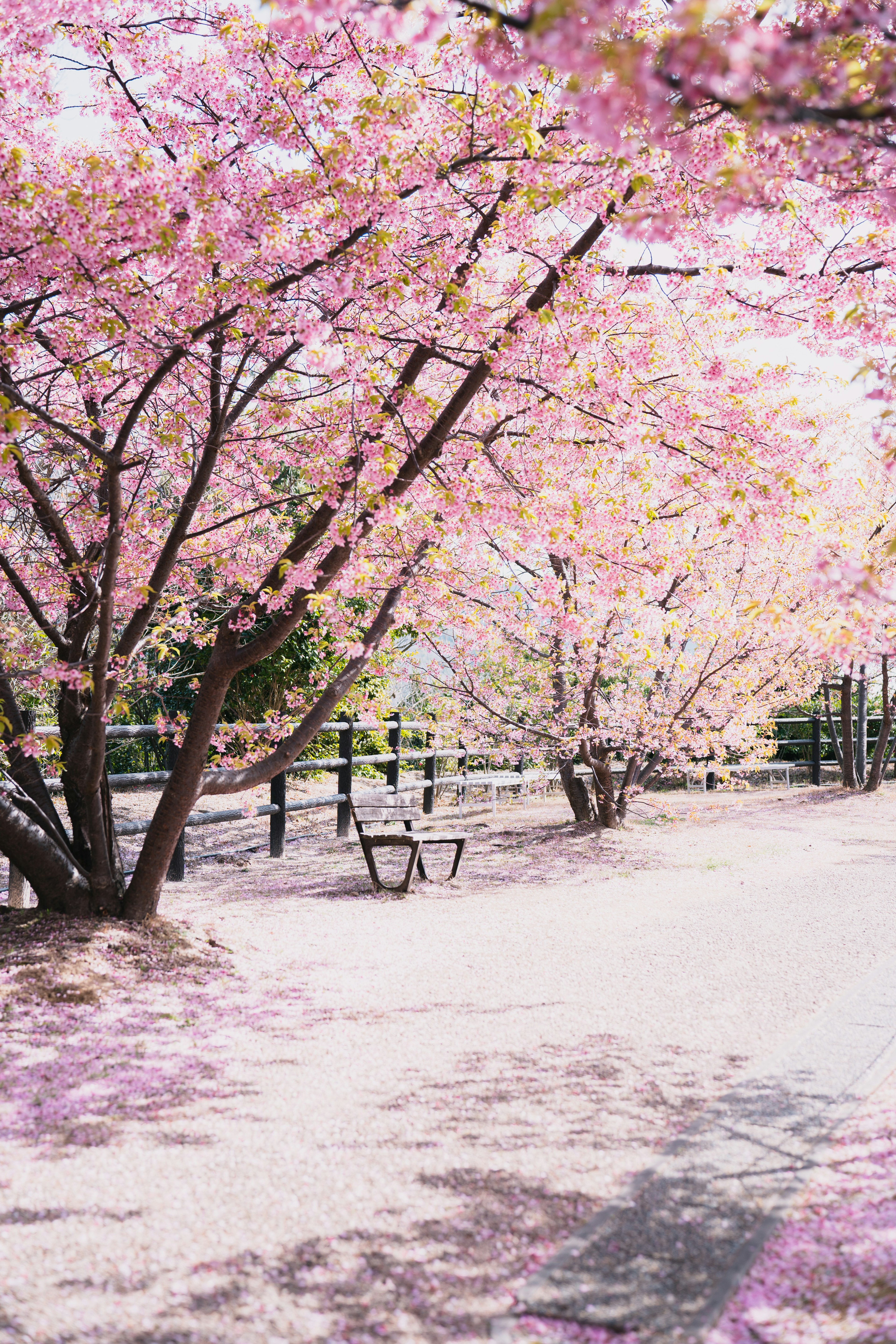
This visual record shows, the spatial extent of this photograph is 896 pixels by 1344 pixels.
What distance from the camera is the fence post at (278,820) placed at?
10.8 metres

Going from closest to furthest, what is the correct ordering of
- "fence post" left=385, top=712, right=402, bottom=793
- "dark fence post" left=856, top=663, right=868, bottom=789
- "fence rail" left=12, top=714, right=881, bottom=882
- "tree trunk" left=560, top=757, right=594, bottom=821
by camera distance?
1. "fence rail" left=12, top=714, right=881, bottom=882
2. "tree trunk" left=560, top=757, right=594, bottom=821
3. "fence post" left=385, top=712, right=402, bottom=793
4. "dark fence post" left=856, top=663, right=868, bottom=789

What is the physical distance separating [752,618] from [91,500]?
451 centimetres

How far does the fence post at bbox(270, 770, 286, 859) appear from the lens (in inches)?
425

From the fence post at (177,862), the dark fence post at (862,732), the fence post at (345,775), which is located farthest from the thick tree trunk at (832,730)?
the fence post at (177,862)

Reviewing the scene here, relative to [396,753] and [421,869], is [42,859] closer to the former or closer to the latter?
[421,869]

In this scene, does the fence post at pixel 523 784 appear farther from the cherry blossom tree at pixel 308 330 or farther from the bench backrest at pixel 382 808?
the cherry blossom tree at pixel 308 330

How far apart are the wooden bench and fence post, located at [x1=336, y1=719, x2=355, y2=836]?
675 millimetres

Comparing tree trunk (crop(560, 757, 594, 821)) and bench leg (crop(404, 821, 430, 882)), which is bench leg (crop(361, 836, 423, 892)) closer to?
bench leg (crop(404, 821, 430, 882))

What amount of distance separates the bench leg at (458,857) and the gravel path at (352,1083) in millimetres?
896

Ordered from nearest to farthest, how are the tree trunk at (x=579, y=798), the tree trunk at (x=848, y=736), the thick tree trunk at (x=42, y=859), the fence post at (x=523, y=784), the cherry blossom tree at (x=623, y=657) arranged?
1. the thick tree trunk at (x=42, y=859)
2. the cherry blossom tree at (x=623, y=657)
3. the tree trunk at (x=579, y=798)
4. the fence post at (x=523, y=784)
5. the tree trunk at (x=848, y=736)

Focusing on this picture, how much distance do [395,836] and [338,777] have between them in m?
8.16

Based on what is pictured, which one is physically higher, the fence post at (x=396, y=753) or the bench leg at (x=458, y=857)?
the fence post at (x=396, y=753)

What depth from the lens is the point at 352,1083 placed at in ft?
13.6

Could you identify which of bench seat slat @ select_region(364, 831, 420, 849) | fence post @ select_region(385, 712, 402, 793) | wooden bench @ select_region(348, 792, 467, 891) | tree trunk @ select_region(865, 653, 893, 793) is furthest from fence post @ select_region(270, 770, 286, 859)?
tree trunk @ select_region(865, 653, 893, 793)
